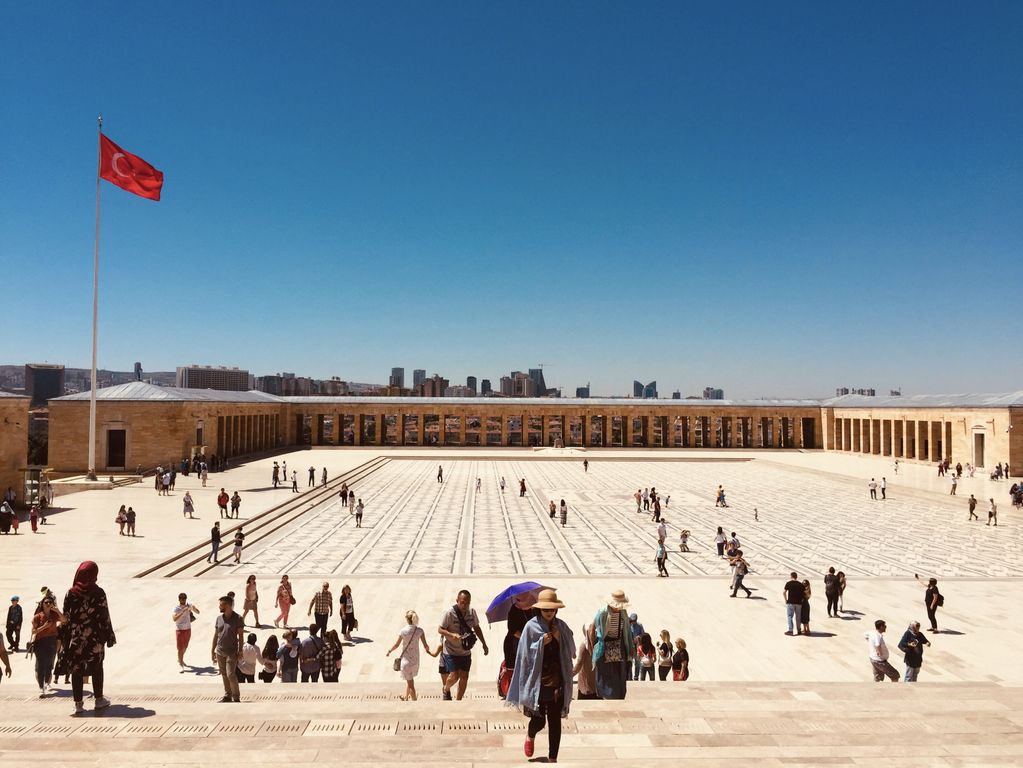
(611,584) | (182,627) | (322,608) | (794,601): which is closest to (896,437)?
(611,584)

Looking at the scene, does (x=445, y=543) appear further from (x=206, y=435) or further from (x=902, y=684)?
(x=206, y=435)

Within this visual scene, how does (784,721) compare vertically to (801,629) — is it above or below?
above

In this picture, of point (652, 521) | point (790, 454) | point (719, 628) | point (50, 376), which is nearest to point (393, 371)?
point (50, 376)

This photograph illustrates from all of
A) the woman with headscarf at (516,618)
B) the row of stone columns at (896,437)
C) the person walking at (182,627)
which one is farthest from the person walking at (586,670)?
the row of stone columns at (896,437)

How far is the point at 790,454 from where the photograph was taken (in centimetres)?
4519

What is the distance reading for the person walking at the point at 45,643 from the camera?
6.30 metres

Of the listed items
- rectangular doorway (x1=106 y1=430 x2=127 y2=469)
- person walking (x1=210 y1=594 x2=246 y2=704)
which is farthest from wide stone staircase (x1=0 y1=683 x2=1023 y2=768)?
rectangular doorway (x1=106 y1=430 x2=127 y2=469)

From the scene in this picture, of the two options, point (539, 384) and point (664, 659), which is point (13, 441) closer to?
point (664, 659)

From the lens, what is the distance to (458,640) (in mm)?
5789

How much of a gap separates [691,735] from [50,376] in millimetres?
77182

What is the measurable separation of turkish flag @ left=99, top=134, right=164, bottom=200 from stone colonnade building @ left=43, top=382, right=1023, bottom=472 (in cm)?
1067

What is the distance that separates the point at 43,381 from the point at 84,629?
73587mm

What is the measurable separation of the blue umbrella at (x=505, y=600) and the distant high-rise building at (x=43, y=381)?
71389 mm

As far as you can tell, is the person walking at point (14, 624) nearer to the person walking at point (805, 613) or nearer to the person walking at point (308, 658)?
the person walking at point (308, 658)
